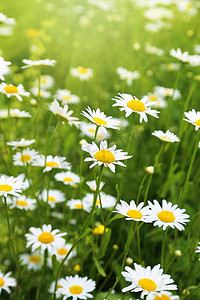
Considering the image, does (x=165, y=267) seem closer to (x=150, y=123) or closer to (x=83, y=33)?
(x=150, y=123)

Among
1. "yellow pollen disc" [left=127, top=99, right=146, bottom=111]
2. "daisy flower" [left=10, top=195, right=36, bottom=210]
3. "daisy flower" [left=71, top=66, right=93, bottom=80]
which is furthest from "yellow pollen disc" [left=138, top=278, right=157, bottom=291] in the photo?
"daisy flower" [left=71, top=66, right=93, bottom=80]

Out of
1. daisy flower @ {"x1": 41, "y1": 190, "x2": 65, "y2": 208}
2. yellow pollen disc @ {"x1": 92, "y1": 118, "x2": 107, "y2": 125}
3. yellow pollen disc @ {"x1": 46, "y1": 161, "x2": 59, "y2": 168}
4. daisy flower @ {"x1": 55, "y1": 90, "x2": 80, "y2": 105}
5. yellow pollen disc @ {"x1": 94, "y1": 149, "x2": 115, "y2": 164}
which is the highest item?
daisy flower @ {"x1": 55, "y1": 90, "x2": 80, "y2": 105}

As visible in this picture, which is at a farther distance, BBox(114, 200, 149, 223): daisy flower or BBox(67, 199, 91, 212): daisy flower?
BBox(67, 199, 91, 212): daisy flower

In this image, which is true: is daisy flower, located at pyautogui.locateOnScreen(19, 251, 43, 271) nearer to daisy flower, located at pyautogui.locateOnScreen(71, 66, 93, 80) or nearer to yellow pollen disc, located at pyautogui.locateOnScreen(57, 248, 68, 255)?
yellow pollen disc, located at pyautogui.locateOnScreen(57, 248, 68, 255)

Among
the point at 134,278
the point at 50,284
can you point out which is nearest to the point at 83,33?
the point at 50,284

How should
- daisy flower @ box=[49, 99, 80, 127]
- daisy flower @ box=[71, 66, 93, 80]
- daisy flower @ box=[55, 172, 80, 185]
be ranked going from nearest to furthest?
daisy flower @ box=[49, 99, 80, 127]
daisy flower @ box=[55, 172, 80, 185]
daisy flower @ box=[71, 66, 93, 80]

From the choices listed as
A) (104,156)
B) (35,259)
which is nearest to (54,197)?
(35,259)

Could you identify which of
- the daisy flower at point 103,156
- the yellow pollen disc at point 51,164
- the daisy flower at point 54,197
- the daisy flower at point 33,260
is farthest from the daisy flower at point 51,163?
the daisy flower at point 33,260
